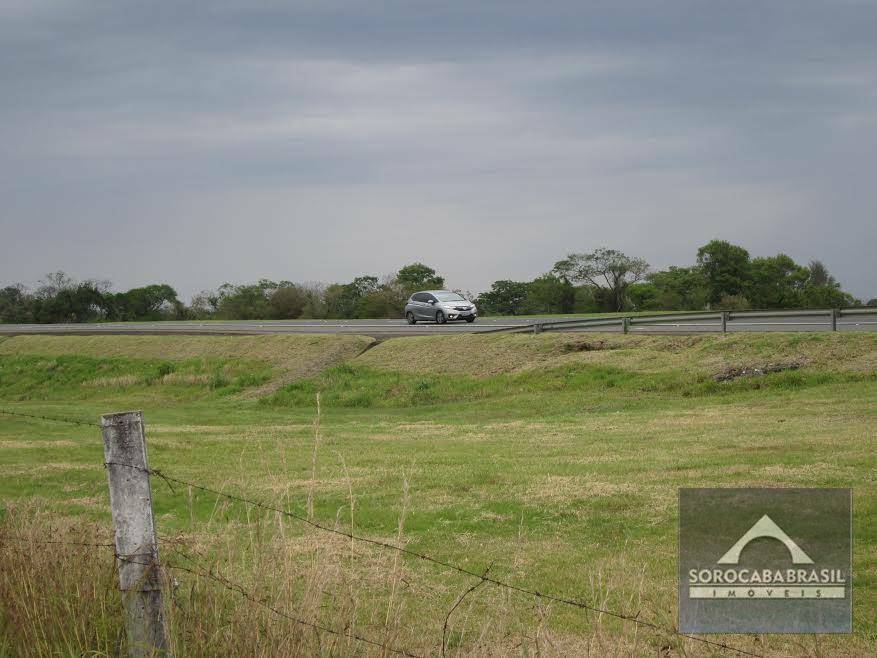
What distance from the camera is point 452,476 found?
47.8 feet

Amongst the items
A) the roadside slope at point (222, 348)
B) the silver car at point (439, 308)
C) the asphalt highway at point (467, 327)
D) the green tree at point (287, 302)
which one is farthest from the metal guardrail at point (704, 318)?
the green tree at point (287, 302)

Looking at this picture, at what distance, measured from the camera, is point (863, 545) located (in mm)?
9508

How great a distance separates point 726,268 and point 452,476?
64.7 metres

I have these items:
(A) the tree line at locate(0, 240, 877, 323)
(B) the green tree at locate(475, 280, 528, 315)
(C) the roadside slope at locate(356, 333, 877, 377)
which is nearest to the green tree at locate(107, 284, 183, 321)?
(A) the tree line at locate(0, 240, 877, 323)

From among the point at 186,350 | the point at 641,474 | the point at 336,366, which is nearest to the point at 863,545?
the point at 641,474

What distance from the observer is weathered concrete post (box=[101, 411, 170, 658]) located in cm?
545

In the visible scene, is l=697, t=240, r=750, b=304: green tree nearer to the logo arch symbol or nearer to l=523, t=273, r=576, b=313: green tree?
l=523, t=273, r=576, b=313: green tree

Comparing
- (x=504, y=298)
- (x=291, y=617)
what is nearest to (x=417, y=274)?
(x=504, y=298)

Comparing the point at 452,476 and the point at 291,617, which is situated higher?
the point at 291,617

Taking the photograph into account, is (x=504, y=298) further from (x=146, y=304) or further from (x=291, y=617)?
(x=291, y=617)

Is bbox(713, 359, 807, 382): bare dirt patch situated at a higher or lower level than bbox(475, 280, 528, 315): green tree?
lower

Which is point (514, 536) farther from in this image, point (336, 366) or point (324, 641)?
point (336, 366)

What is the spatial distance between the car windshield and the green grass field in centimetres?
756

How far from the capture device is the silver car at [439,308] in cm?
4688
